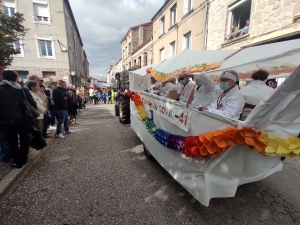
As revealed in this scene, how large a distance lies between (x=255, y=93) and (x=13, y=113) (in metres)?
3.70

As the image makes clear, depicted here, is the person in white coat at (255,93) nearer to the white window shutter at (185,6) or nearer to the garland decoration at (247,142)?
the garland decoration at (247,142)

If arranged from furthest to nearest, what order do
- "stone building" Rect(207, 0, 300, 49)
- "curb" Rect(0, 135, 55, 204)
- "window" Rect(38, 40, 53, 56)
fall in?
"window" Rect(38, 40, 53, 56)
"stone building" Rect(207, 0, 300, 49)
"curb" Rect(0, 135, 55, 204)

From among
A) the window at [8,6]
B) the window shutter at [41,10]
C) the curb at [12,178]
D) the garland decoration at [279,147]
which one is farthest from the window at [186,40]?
the window at [8,6]

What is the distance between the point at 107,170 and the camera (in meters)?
2.82

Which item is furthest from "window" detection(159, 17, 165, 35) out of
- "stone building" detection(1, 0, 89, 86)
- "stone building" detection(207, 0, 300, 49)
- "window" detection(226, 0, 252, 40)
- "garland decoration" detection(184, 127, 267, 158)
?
"garland decoration" detection(184, 127, 267, 158)

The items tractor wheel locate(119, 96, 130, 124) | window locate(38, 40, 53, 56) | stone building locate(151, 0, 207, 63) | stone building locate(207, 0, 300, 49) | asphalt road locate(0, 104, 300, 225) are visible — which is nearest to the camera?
asphalt road locate(0, 104, 300, 225)

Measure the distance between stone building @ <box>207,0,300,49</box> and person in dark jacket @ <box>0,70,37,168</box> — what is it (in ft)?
23.7

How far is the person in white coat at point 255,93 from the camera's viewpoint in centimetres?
215

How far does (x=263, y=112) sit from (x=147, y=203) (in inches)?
68.5

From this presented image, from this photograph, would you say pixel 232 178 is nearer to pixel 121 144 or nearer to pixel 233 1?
pixel 121 144

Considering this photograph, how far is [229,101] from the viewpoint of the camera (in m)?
1.96

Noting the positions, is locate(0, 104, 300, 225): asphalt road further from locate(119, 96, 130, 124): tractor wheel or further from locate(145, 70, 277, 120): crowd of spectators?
locate(119, 96, 130, 124): tractor wheel

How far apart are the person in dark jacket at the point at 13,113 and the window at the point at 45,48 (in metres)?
14.5

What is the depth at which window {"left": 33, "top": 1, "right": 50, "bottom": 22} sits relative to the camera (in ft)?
42.8
